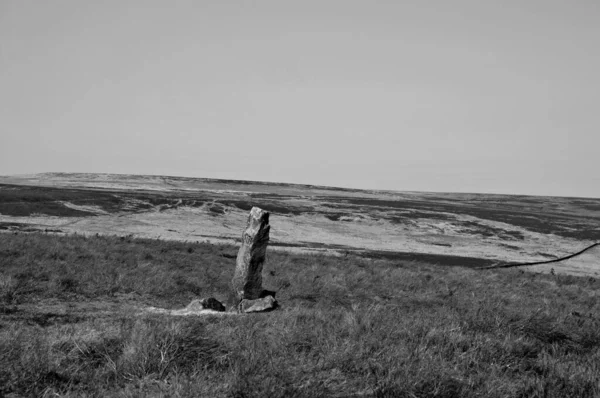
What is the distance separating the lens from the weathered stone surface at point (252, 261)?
44.5 feet

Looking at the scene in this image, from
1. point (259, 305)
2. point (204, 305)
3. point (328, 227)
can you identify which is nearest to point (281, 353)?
point (204, 305)

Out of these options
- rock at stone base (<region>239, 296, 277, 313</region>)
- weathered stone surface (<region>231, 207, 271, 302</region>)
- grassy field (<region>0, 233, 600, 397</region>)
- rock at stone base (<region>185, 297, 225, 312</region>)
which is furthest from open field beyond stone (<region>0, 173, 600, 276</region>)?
grassy field (<region>0, 233, 600, 397</region>)

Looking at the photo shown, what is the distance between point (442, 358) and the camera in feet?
19.4

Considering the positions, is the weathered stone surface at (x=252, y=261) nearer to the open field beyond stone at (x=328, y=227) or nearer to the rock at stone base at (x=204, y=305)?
the rock at stone base at (x=204, y=305)

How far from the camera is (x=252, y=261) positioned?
45.3 ft

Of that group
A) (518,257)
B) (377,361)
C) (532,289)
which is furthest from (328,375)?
(518,257)

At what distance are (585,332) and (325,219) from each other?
4441 centimetres

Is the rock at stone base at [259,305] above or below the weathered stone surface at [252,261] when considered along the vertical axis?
below

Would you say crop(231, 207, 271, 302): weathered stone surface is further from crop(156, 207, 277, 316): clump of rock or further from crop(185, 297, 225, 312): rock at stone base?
crop(185, 297, 225, 312): rock at stone base

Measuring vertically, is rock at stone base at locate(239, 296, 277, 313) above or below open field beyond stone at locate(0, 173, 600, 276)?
above

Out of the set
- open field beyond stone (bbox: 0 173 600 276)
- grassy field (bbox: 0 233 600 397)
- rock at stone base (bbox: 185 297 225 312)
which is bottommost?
open field beyond stone (bbox: 0 173 600 276)

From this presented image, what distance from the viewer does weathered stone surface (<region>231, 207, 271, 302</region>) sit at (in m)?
13.6

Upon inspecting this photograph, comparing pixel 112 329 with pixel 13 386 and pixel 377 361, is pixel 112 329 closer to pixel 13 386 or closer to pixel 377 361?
pixel 13 386

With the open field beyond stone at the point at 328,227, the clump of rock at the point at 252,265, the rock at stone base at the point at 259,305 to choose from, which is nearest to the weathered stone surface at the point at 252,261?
the clump of rock at the point at 252,265
